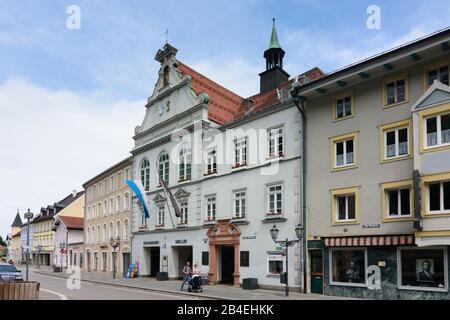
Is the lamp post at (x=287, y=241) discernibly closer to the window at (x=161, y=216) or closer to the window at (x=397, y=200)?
the window at (x=397, y=200)

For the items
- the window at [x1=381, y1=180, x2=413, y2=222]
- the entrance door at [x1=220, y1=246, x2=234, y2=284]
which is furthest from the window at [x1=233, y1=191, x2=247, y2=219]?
the window at [x1=381, y1=180, x2=413, y2=222]

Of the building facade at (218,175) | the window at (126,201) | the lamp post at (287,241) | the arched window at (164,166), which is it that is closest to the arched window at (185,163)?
the building facade at (218,175)

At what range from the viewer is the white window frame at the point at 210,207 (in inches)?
1255

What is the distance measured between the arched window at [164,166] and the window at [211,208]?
6164 mm

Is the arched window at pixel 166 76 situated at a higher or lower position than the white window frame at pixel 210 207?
higher

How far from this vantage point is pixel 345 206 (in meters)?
23.3

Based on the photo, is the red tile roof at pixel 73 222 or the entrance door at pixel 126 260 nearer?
the entrance door at pixel 126 260

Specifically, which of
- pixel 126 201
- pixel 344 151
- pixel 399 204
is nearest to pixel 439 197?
pixel 399 204

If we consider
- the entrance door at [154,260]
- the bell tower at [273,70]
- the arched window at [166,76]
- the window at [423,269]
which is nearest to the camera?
the window at [423,269]

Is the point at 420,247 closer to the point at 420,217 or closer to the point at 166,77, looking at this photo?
the point at 420,217

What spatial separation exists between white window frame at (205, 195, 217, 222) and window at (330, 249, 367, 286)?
10451 mm

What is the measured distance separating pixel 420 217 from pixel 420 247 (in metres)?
1.62

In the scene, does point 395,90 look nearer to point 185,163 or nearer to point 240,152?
point 240,152

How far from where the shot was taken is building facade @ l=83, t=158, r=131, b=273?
4600cm
